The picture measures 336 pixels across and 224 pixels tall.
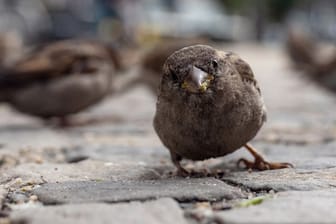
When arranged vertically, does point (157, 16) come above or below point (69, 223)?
below

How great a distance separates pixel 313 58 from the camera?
12.0m

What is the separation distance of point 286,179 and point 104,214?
108 cm

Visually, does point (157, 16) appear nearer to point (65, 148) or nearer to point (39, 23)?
point (39, 23)

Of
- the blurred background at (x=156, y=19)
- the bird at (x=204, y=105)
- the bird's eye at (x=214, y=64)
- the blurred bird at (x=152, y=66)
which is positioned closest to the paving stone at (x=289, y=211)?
the bird at (x=204, y=105)

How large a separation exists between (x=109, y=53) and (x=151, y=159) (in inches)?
117

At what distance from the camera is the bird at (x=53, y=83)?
20.0 feet

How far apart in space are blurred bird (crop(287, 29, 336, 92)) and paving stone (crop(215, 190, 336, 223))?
6376 millimetres

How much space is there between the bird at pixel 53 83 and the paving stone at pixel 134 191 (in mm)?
3080

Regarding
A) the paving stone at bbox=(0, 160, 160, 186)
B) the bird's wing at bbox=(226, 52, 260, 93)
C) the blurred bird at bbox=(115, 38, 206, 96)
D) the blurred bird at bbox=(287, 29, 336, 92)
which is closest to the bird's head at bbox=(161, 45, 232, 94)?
the bird's wing at bbox=(226, 52, 260, 93)

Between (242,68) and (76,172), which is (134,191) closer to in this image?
(76,172)

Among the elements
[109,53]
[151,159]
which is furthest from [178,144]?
[109,53]

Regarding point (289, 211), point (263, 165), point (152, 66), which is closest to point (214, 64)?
point (263, 165)

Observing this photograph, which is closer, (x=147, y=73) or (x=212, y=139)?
(x=212, y=139)

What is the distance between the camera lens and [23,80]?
20.1ft
